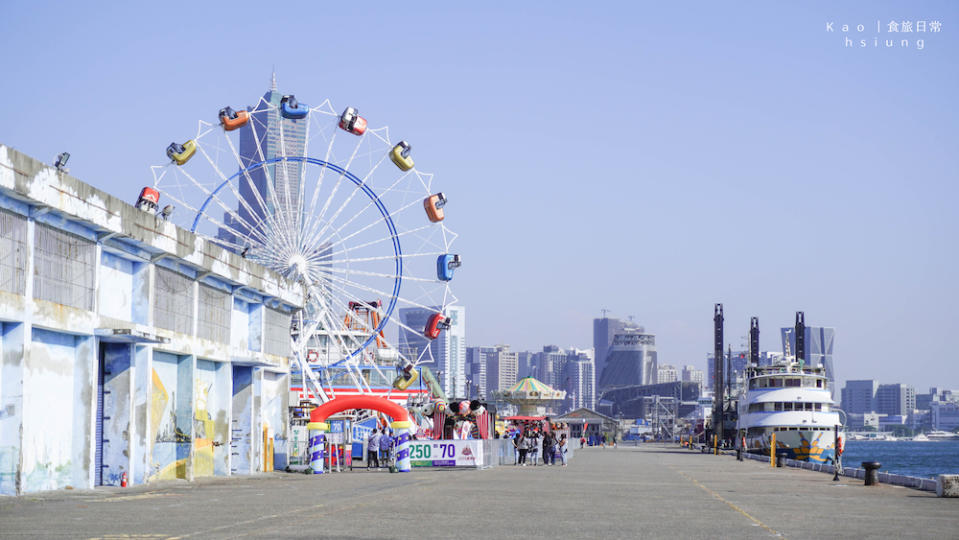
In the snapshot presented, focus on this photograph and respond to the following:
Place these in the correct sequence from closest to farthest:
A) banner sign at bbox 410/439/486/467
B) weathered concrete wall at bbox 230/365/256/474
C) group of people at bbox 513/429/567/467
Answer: weathered concrete wall at bbox 230/365/256/474
banner sign at bbox 410/439/486/467
group of people at bbox 513/429/567/467

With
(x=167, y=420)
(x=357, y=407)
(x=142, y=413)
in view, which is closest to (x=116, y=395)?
(x=142, y=413)

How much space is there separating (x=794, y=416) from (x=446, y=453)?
5332 centimetres

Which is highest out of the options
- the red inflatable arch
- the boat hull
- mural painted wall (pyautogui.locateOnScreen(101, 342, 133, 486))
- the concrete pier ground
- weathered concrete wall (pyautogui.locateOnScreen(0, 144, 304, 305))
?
weathered concrete wall (pyautogui.locateOnScreen(0, 144, 304, 305))

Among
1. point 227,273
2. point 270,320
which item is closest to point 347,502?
point 227,273

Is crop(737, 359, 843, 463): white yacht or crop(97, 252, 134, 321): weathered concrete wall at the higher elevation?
crop(97, 252, 134, 321): weathered concrete wall

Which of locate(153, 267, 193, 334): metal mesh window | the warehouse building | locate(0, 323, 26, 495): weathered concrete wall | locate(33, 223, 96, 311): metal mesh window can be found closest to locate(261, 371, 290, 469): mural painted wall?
the warehouse building

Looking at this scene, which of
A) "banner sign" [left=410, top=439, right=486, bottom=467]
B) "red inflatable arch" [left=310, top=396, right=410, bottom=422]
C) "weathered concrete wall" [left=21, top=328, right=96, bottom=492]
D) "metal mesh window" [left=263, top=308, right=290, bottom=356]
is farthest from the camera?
"banner sign" [left=410, top=439, right=486, bottom=467]

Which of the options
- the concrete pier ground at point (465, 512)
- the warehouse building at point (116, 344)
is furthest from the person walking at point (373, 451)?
the concrete pier ground at point (465, 512)

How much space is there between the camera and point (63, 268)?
27.8 meters

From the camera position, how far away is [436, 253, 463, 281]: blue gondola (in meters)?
64.1

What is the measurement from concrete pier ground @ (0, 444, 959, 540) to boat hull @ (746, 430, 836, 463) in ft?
201

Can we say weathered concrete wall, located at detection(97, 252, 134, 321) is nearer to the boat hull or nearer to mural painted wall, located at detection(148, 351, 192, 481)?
mural painted wall, located at detection(148, 351, 192, 481)

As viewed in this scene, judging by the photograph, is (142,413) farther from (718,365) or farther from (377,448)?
(718,365)

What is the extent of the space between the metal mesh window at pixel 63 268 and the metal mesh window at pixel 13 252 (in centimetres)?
63
